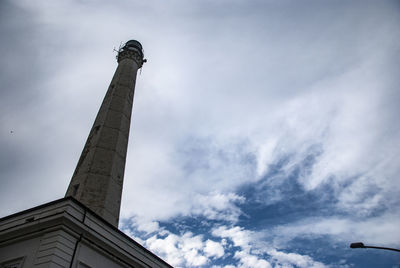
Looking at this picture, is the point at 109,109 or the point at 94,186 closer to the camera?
the point at 94,186

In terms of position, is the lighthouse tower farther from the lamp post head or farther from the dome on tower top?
the dome on tower top

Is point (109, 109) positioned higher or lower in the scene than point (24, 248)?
higher

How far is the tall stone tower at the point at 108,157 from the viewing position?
17828 millimetres

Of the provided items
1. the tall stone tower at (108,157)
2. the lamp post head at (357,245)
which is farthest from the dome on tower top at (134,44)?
the lamp post head at (357,245)

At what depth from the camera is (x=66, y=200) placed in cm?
1132

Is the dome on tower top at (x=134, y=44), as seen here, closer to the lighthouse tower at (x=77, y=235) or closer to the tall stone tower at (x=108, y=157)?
the tall stone tower at (x=108, y=157)

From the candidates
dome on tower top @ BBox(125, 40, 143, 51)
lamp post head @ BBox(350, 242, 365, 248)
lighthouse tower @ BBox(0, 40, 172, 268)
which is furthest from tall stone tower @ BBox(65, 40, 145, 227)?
lamp post head @ BBox(350, 242, 365, 248)

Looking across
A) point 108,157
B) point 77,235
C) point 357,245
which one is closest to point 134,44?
point 108,157

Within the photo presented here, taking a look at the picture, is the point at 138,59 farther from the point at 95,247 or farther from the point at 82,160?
the point at 95,247

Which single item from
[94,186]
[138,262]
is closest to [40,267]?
[138,262]

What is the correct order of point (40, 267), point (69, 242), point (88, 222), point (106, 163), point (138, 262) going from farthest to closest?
point (106, 163), point (138, 262), point (88, 222), point (69, 242), point (40, 267)

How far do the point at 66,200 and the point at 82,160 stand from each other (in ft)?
31.9

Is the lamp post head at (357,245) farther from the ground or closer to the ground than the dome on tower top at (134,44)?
closer to the ground

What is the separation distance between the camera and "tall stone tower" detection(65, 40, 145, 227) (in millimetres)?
17828
